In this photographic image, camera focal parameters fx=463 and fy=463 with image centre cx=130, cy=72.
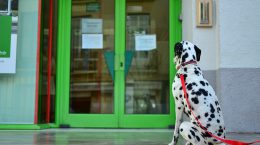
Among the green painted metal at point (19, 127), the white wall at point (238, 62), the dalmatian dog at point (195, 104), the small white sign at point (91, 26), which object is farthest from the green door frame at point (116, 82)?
the dalmatian dog at point (195, 104)

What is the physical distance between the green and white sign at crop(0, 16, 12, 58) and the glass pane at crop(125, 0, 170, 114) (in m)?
2.30

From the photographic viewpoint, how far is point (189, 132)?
4.81m

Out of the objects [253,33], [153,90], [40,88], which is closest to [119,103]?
[153,90]

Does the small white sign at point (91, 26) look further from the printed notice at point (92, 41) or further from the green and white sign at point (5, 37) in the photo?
the green and white sign at point (5, 37)

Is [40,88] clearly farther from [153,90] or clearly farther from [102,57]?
[153,90]

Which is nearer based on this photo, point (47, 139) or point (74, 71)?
Result: point (47, 139)

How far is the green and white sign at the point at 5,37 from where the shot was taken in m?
8.74

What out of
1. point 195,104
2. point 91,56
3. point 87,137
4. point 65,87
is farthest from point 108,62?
point 195,104

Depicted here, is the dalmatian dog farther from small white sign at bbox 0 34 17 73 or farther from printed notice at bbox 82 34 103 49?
small white sign at bbox 0 34 17 73

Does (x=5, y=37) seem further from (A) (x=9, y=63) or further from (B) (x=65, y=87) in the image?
(B) (x=65, y=87)

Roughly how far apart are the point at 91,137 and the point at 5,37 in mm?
2824

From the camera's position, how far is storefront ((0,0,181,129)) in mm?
9078

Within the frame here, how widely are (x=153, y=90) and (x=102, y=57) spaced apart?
1223 millimetres

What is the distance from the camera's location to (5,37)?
877cm
